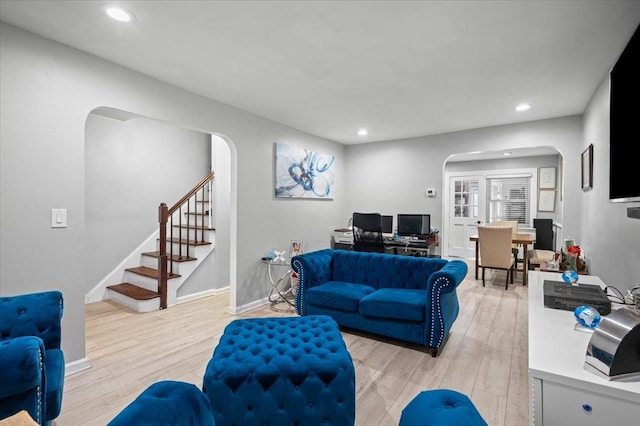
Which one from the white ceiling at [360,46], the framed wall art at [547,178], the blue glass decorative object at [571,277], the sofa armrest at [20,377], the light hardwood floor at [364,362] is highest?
the white ceiling at [360,46]

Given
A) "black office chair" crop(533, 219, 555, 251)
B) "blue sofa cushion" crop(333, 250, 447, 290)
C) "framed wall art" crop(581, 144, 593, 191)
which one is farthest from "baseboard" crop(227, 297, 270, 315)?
"black office chair" crop(533, 219, 555, 251)

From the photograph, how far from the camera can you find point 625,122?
5.30 ft

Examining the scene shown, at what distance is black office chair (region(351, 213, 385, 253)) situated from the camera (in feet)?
14.7

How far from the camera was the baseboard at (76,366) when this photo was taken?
7.85 feet

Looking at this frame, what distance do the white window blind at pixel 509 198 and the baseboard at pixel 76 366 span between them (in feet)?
25.5

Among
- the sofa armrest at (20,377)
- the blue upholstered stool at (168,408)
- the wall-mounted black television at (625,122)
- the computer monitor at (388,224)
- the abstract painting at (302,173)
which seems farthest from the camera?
the computer monitor at (388,224)

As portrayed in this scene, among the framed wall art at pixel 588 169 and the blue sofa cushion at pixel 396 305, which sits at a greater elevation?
the framed wall art at pixel 588 169

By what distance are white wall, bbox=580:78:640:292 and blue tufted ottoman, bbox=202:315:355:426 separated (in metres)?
1.71

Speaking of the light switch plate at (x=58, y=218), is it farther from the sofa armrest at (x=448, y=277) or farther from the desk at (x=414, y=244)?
the desk at (x=414, y=244)

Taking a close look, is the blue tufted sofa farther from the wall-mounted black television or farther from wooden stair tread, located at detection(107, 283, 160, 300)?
wooden stair tread, located at detection(107, 283, 160, 300)

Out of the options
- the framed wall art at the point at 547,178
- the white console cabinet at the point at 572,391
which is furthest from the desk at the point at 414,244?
the framed wall art at the point at 547,178

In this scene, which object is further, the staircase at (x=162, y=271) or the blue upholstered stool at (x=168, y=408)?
the staircase at (x=162, y=271)

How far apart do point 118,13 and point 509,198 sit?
26.0 ft

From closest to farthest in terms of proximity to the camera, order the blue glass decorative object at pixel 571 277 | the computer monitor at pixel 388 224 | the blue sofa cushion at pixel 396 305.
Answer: the blue glass decorative object at pixel 571 277 < the blue sofa cushion at pixel 396 305 < the computer monitor at pixel 388 224
